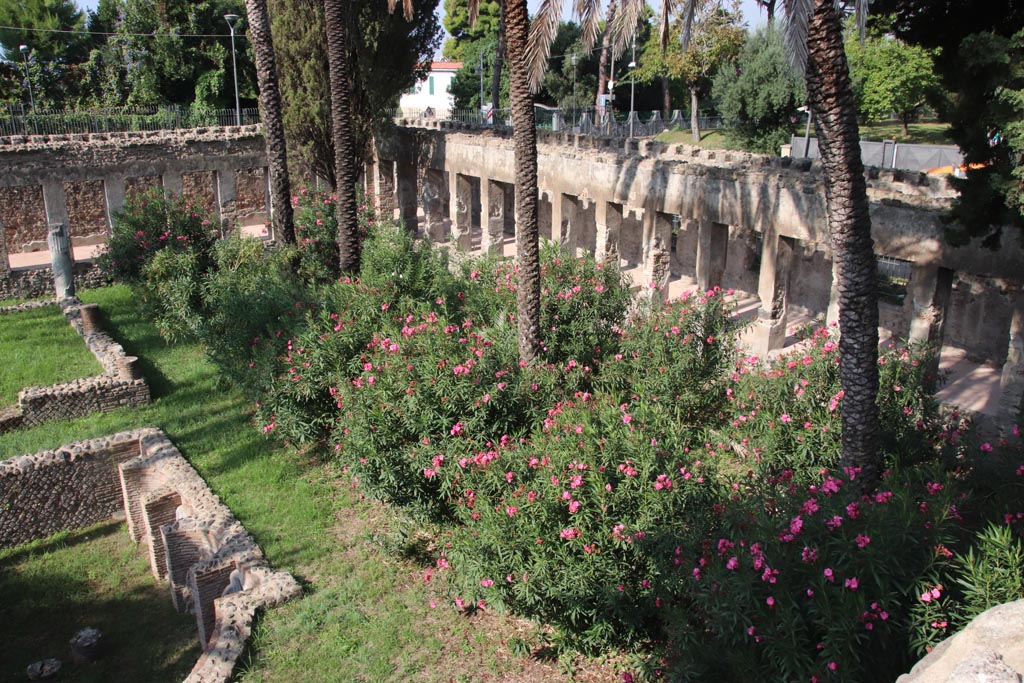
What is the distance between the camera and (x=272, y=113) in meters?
17.1

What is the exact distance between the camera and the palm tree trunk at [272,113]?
55.3 feet

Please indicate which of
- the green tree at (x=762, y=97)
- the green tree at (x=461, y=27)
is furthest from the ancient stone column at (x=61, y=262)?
the green tree at (x=461, y=27)

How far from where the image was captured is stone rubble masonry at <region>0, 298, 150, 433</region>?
554 inches

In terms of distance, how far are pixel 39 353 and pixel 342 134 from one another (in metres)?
7.37

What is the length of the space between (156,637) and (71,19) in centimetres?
3686

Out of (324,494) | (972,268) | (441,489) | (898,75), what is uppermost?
(898,75)

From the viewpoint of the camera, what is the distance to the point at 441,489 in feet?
30.1

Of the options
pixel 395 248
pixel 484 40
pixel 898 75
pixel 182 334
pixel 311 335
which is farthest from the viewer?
pixel 484 40

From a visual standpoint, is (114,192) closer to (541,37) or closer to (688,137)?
(541,37)

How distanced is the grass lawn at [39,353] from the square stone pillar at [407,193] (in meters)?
10.4

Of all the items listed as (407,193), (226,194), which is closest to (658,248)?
(407,193)

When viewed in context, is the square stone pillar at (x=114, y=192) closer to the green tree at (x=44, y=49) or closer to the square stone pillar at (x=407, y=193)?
the square stone pillar at (x=407, y=193)

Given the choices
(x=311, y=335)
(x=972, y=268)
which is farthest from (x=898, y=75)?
(x=311, y=335)

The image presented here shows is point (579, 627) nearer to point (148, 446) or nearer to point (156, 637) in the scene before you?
point (156, 637)
